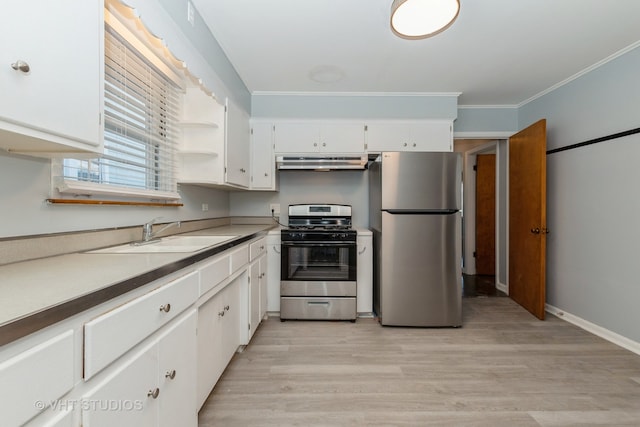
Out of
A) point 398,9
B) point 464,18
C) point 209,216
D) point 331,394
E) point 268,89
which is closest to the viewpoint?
point 398,9

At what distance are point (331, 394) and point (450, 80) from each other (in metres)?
2.91

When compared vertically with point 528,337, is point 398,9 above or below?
above

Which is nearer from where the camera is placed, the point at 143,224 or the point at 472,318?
the point at 143,224

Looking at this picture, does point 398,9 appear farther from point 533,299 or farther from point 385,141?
point 533,299

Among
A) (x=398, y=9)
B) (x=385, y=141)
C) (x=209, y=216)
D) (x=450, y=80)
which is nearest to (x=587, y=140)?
(x=450, y=80)

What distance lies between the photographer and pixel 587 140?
2604 millimetres

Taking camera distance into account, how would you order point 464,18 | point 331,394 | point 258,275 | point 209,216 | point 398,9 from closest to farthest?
point 398,9
point 331,394
point 464,18
point 258,275
point 209,216

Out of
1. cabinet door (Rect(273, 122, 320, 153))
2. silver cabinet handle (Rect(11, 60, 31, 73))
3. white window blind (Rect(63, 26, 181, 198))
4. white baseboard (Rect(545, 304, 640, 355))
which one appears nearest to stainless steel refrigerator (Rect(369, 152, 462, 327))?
cabinet door (Rect(273, 122, 320, 153))

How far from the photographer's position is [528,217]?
298 centimetres

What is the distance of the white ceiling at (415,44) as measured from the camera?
1.82 metres

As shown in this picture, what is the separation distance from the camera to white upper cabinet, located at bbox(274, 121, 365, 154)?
10.1 ft

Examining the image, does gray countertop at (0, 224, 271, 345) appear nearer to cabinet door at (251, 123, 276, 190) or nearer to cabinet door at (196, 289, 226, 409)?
cabinet door at (196, 289, 226, 409)

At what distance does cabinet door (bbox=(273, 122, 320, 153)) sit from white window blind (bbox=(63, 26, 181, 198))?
111 centimetres

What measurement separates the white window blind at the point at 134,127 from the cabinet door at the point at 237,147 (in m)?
0.40
